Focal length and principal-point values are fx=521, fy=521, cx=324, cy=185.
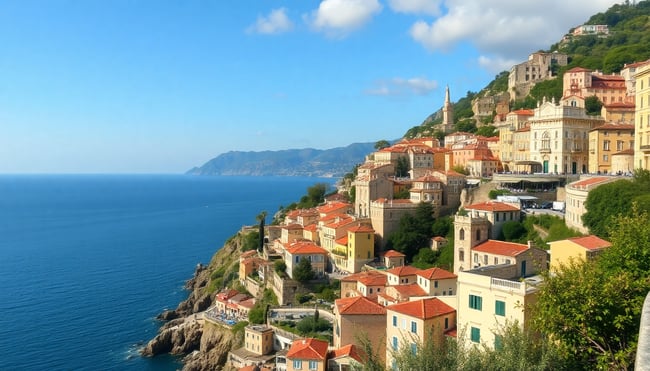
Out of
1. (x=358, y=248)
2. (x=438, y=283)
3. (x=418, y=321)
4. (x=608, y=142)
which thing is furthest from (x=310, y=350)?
(x=608, y=142)

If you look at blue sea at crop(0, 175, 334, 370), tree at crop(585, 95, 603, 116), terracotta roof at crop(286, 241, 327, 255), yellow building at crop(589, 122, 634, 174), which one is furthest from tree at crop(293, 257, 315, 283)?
tree at crop(585, 95, 603, 116)

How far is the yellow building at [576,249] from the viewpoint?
2517 cm

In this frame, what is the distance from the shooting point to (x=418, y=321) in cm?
2594

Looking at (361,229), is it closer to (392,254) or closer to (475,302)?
(392,254)

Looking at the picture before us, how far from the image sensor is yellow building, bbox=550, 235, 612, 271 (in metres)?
25.2

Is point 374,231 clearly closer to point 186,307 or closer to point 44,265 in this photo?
point 186,307

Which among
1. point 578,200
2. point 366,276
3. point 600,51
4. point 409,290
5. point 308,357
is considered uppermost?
point 600,51

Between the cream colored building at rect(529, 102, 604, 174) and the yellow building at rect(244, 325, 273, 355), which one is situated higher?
the cream colored building at rect(529, 102, 604, 174)

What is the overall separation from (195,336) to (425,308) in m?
28.8

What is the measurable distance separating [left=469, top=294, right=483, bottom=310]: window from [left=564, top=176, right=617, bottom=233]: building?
15.9 m

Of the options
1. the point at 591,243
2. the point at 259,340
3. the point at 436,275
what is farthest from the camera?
the point at 259,340

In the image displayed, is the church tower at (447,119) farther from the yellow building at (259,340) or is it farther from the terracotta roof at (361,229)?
the yellow building at (259,340)

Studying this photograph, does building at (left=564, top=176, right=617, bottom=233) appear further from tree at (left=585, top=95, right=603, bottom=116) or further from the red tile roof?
tree at (left=585, top=95, right=603, bottom=116)

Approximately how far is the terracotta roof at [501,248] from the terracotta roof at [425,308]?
718 cm
